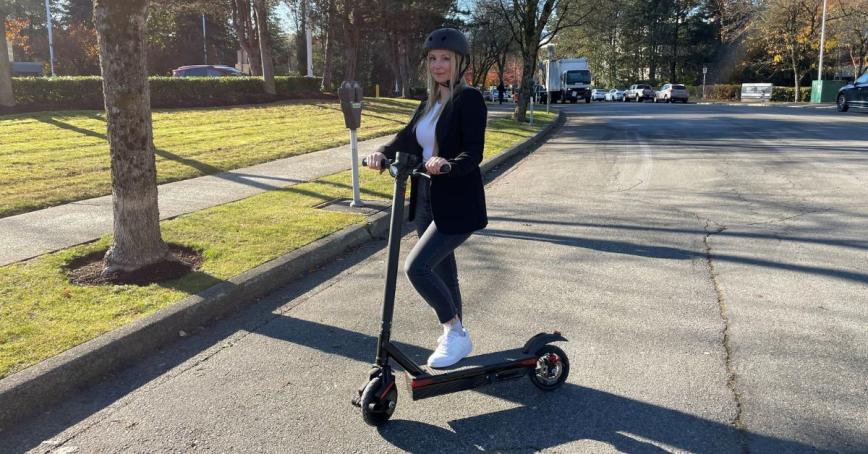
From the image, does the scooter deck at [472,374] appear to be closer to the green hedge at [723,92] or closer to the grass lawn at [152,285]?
the grass lawn at [152,285]

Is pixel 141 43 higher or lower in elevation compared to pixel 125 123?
higher

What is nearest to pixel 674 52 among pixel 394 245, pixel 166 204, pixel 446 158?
pixel 166 204

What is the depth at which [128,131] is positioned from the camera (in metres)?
5.33

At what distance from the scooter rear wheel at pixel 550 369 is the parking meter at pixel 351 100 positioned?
4.86m

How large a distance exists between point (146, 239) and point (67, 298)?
851mm

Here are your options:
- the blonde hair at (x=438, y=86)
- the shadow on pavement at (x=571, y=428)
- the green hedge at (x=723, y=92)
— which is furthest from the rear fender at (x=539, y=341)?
the green hedge at (x=723, y=92)

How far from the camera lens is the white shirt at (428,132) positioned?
342 cm

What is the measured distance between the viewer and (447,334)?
3.61 m

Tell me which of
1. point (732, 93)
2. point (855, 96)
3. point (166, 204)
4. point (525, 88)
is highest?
point (732, 93)

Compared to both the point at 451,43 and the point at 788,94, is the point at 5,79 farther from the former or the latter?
the point at 788,94

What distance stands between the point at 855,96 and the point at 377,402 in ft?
98.6

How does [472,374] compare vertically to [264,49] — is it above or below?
below

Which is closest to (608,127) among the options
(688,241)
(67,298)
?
(688,241)

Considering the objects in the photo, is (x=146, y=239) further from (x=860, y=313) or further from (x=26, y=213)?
(x=860, y=313)
